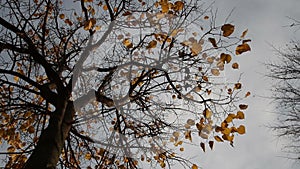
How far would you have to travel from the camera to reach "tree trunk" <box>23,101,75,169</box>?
2262 mm

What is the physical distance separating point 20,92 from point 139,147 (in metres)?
2.29

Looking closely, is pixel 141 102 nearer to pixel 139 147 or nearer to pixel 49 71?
pixel 139 147

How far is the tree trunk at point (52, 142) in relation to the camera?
7.42 ft

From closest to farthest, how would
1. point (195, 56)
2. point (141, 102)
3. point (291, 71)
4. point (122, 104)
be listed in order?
point (195, 56) < point (122, 104) < point (141, 102) < point (291, 71)

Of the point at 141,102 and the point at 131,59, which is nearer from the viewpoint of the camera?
the point at 131,59

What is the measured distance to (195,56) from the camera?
3.75m

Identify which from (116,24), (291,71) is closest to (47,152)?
(116,24)

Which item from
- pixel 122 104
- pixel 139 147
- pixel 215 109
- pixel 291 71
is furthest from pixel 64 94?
pixel 291 71

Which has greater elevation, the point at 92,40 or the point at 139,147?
the point at 92,40

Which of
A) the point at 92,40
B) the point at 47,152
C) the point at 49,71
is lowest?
the point at 47,152

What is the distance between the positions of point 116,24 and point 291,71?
15.6ft

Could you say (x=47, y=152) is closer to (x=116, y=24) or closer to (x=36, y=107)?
(x=36, y=107)

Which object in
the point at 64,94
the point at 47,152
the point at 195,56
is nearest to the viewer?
the point at 47,152

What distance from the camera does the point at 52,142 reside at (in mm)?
2547
